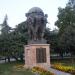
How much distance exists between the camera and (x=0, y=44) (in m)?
34.2

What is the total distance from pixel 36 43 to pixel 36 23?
175 centimetres

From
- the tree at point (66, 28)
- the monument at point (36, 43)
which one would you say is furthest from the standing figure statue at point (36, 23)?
the tree at point (66, 28)

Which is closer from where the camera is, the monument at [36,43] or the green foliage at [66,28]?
the monument at [36,43]

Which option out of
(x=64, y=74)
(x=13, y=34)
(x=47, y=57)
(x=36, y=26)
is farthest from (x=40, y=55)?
(x=13, y=34)

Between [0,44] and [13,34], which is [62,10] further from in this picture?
[0,44]

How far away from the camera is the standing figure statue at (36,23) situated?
69.7 ft

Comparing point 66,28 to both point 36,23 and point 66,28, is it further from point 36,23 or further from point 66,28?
point 36,23

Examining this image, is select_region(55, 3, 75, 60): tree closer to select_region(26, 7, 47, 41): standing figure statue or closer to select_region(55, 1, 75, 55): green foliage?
select_region(55, 1, 75, 55): green foliage

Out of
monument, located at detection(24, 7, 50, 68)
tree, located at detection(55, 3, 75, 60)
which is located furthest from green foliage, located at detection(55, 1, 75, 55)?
monument, located at detection(24, 7, 50, 68)

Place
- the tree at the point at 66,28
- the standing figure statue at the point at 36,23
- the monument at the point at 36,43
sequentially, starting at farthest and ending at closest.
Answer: the tree at the point at 66,28
the standing figure statue at the point at 36,23
the monument at the point at 36,43

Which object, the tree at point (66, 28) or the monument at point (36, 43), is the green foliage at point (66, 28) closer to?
the tree at point (66, 28)

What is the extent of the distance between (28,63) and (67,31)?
13956 mm

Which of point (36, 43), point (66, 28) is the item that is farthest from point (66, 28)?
point (36, 43)

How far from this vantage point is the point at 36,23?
841 inches
